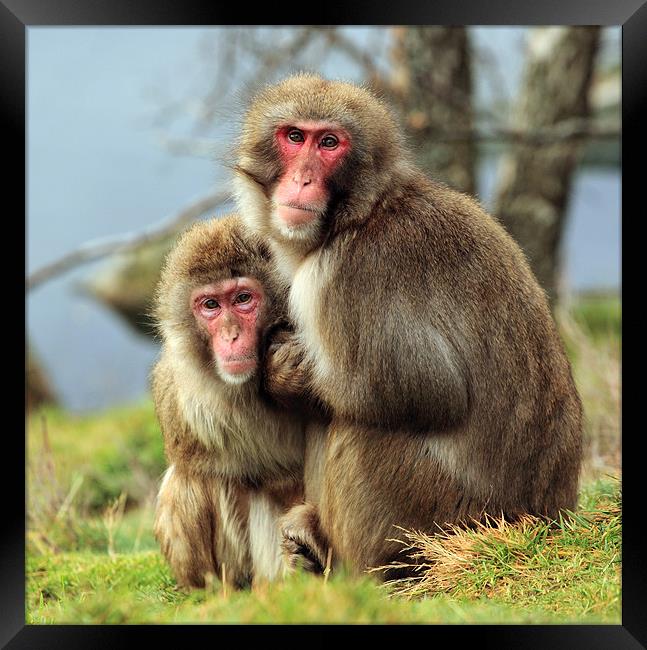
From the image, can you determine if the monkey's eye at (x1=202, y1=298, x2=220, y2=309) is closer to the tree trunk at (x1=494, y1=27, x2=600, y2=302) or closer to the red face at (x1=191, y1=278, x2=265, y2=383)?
the red face at (x1=191, y1=278, x2=265, y2=383)

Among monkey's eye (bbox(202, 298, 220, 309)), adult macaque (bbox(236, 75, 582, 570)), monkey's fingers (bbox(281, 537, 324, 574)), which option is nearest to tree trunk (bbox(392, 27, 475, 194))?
adult macaque (bbox(236, 75, 582, 570))

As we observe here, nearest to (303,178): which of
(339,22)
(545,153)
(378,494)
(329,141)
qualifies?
(329,141)

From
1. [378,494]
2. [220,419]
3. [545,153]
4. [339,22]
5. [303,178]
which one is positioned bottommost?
[378,494]

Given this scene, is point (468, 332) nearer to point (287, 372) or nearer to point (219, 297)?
point (287, 372)

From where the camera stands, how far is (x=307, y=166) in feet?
15.5

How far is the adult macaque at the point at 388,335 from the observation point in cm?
472

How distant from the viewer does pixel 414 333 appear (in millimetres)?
4719

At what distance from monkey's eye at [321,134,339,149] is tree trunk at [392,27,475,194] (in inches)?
213

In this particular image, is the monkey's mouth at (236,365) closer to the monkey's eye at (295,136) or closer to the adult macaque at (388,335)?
the adult macaque at (388,335)

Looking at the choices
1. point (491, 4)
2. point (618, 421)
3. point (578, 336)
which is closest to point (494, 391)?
point (491, 4)

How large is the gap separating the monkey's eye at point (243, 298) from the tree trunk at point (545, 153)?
5.90 meters

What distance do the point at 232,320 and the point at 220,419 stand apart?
0.57 m

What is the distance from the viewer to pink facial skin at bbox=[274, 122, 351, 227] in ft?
15.4
